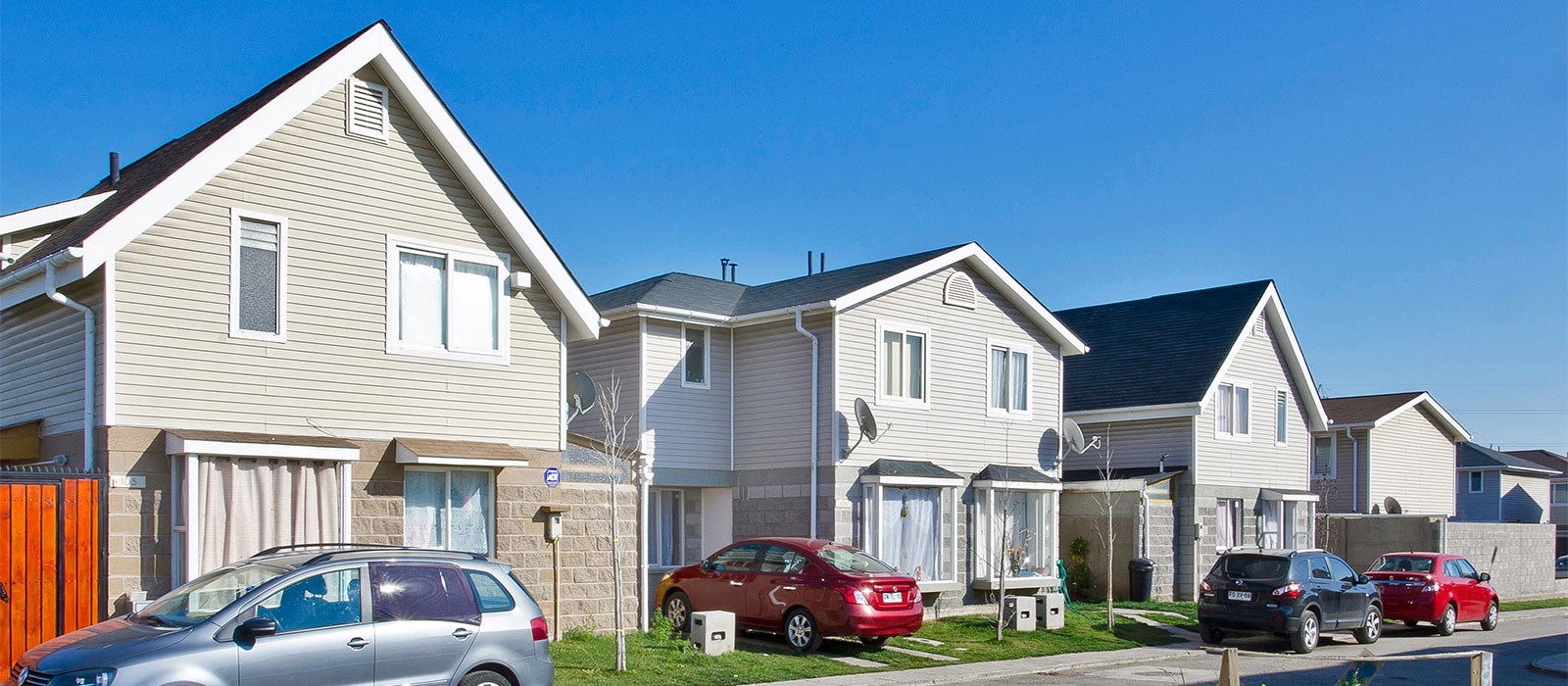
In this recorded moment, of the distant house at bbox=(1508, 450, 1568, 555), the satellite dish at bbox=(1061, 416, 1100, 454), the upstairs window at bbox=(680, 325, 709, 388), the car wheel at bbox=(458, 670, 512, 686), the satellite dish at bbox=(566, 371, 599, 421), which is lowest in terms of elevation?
the distant house at bbox=(1508, 450, 1568, 555)

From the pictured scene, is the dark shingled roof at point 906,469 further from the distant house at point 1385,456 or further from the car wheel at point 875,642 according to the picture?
the distant house at point 1385,456

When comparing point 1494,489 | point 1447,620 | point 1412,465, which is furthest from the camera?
point 1494,489

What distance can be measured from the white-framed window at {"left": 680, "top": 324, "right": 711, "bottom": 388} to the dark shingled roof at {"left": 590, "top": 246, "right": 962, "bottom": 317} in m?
0.45

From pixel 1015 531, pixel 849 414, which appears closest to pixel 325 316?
pixel 849 414

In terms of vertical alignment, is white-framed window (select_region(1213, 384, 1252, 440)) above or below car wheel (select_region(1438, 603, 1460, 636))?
above

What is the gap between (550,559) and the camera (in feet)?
57.3

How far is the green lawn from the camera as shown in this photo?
1513 centimetres

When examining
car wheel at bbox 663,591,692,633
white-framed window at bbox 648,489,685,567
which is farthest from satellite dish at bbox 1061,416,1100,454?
car wheel at bbox 663,591,692,633

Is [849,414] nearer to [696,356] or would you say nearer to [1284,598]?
[696,356]

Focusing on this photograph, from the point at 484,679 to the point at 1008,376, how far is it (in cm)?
1597

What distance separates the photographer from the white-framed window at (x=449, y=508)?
642 inches

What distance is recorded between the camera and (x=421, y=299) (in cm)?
1667

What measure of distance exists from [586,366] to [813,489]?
15.9 ft

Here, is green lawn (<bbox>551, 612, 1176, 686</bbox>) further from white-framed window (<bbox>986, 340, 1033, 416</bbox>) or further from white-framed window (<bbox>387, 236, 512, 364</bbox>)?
white-framed window (<bbox>986, 340, 1033, 416</bbox>)
